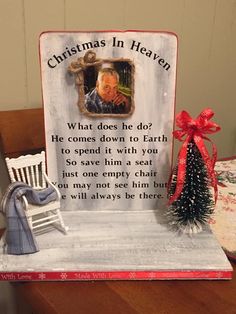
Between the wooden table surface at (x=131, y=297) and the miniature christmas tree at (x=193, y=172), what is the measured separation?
0.14m

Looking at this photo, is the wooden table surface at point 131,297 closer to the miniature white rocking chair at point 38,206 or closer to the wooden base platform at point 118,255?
the wooden base platform at point 118,255

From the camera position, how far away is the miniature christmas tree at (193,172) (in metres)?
0.70

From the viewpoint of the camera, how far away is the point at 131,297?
600 mm

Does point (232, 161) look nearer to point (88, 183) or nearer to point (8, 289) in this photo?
point (88, 183)

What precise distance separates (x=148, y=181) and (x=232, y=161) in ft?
1.63

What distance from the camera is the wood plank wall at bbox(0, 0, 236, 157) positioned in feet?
3.04

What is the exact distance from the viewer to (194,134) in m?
0.71

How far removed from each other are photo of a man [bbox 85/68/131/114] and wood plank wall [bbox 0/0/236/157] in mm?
309

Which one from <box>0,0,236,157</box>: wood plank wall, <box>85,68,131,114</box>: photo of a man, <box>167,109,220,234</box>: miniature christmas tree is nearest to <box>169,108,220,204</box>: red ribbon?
<box>167,109,220,234</box>: miniature christmas tree

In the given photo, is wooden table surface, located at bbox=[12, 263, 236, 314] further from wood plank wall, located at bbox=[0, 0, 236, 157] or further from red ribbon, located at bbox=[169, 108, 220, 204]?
wood plank wall, located at bbox=[0, 0, 236, 157]

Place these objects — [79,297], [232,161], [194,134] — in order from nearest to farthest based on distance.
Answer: [79,297] < [194,134] < [232,161]
